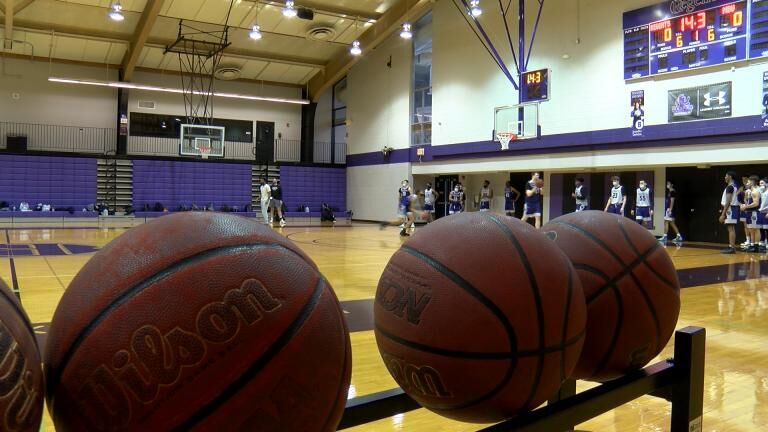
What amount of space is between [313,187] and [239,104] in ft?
13.6

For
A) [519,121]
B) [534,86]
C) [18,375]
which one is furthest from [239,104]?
[18,375]

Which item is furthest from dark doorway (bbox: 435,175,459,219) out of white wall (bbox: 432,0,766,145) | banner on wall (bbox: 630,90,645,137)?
banner on wall (bbox: 630,90,645,137)

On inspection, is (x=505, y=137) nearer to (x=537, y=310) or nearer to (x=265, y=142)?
(x=265, y=142)

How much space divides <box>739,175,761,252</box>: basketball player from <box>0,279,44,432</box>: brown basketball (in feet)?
39.3

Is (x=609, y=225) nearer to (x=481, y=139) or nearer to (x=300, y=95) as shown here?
(x=481, y=139)

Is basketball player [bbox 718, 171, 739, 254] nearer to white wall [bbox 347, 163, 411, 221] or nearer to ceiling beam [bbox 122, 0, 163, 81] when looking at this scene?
white wall [bbox 347, 163, 411, 221]

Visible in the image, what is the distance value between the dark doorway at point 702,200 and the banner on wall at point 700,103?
7.96 ft

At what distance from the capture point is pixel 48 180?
18.5 m

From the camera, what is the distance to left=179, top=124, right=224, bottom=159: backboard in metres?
18.0

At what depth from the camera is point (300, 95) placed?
2323 cm

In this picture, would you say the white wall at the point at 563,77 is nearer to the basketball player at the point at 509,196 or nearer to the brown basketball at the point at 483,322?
the basketball player at the point at 509,196

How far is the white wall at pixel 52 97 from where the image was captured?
1884cm

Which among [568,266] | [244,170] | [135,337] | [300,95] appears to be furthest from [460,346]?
[300,95]

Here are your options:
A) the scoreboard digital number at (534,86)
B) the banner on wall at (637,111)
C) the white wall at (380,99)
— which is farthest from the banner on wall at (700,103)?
the white wall at (380,99)
